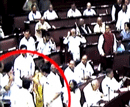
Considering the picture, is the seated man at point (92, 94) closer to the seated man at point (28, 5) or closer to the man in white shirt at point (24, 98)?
the man in white shirt at point (24, 98)

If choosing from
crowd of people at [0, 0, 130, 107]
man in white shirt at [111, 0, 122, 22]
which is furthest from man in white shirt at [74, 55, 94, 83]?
man in white shirt at [111, 0, 122, 22]

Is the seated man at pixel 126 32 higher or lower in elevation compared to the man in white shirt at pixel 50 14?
lower

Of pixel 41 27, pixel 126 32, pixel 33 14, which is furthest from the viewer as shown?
pixel 33 14

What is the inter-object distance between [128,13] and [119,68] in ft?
9.37

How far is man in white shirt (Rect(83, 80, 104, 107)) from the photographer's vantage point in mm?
6980

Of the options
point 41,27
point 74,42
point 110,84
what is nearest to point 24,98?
point 110,84

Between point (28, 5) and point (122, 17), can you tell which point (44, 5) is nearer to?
point (28, 5)

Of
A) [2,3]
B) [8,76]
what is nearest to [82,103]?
[8,76]

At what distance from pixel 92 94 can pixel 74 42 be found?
7.81 feet

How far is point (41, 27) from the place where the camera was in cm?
991

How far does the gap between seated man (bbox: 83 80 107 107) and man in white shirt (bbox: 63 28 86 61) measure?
1.83 metres

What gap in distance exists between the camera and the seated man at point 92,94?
6.96 meters

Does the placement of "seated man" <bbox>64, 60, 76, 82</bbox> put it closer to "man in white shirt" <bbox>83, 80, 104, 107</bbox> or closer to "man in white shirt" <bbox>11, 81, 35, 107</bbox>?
"man in white shirt" <bbox>83, 80, 104, 107</bbox>

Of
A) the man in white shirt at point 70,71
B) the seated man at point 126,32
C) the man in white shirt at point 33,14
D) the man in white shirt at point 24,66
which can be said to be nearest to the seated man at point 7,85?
the man in white shirt at point 24,66
